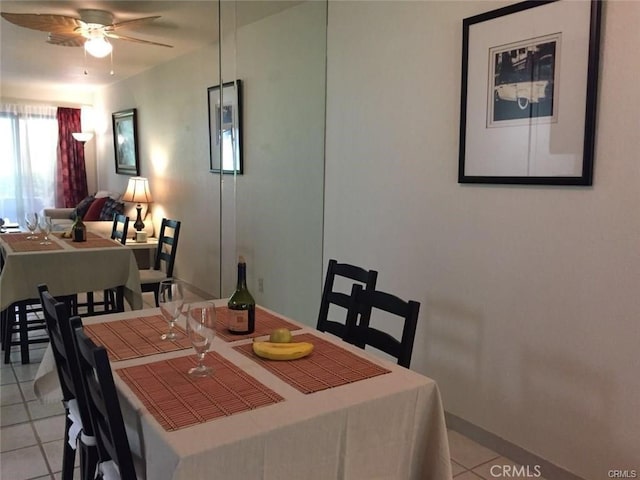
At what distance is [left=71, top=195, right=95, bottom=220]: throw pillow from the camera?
2.93 metres

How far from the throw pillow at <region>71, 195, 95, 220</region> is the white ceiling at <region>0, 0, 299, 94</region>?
602 mm

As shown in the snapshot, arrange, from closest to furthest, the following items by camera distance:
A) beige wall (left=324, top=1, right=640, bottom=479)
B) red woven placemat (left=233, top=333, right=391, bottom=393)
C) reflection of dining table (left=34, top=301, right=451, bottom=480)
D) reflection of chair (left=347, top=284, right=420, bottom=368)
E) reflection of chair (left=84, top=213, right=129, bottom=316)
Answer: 1. reflection of dining table (left=34, top=301, right=451, bottom=480)
2. red woven placemat (left=233, top=333, right=391, bottom=393)
3. reflection of chair (left=347, top=284, right=420, bottom=368)
4. beige wall (left=324, top=1, right=640, bottom=479)
5. reflection of chair (left=84, top=213, right=129, bottom=316)

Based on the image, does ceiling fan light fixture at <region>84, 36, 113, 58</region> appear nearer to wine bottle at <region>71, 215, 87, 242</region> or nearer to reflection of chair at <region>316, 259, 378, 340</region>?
wine bottle at <region>71, 215, 87, 242</region>

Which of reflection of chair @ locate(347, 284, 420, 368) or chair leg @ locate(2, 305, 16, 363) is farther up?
reflection of chair @ locate(347, 284, 420, 368)

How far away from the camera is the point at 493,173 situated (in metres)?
2.36

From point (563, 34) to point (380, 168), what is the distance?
1.18m

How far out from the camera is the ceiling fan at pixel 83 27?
2.75 metres

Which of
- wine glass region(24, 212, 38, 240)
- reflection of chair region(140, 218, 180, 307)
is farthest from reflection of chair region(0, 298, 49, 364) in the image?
reflection of chair region(140, 218, 180, 307)

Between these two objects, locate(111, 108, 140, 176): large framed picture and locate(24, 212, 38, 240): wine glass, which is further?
locate(111, 108, 140, 176): large framed picture

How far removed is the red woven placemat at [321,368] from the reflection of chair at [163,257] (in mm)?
1765

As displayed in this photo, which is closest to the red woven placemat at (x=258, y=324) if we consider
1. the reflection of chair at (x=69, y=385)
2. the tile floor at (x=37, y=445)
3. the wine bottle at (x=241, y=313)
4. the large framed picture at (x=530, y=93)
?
the wine bottle at (x=241, y=313)

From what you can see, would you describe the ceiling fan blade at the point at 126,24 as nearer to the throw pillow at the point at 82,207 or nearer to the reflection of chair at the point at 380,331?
the throw pillow at the point at 82,207

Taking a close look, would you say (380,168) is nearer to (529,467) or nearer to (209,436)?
(529,467)

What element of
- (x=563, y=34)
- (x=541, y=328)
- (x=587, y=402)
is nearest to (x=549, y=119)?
(x=563, y=34)
